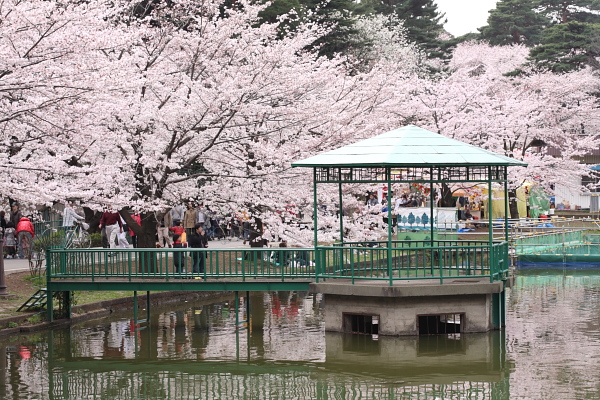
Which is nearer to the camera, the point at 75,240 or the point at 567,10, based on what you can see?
the point at 75,240

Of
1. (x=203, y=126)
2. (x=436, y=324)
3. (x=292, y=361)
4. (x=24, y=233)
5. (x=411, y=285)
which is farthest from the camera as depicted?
(x=24, y=233)

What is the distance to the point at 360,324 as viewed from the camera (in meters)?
19.4

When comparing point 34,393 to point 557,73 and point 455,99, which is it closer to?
point 455,99

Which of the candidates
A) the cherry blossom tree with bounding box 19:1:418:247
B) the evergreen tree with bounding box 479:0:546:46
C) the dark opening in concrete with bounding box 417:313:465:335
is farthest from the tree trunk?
the evergreen tree with bounding box 479:0:546:46

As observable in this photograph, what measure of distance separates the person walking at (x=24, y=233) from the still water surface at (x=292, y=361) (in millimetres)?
5984

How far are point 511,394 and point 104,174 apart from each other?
36.8 ft

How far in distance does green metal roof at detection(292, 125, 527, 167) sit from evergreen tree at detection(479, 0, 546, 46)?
59.8 metres

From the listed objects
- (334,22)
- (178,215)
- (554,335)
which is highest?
(334,22)

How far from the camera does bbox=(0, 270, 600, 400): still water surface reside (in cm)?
1462

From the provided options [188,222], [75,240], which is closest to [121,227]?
[188,222]

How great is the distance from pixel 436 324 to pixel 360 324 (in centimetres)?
153

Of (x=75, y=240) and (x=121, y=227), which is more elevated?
(x=121, y=227)

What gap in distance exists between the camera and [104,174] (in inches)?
852

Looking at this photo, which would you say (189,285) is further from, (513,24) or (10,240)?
(513,24)
